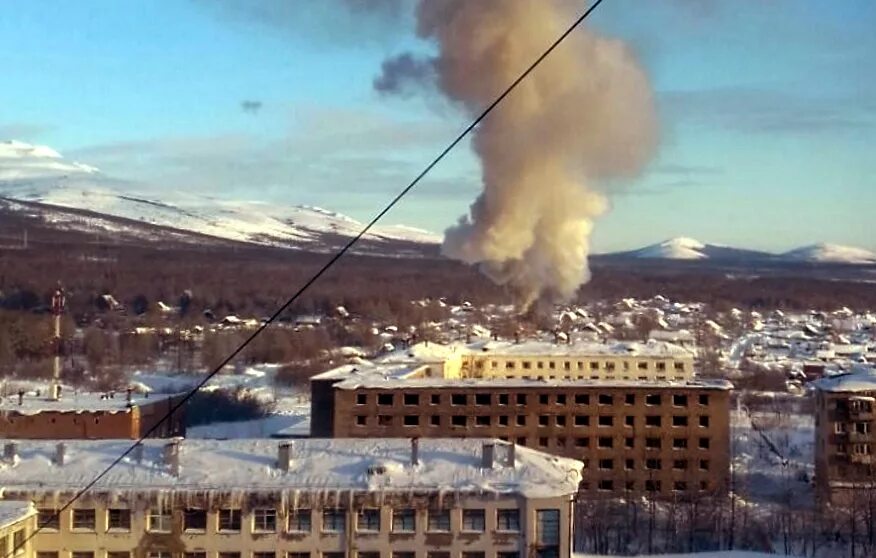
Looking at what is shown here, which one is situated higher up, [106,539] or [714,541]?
[106,539]

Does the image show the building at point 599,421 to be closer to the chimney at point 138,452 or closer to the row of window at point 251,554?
the chimney at point 138,452

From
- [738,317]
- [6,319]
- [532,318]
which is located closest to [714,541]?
[532,318]

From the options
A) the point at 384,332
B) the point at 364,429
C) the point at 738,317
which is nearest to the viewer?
the point at 364,429

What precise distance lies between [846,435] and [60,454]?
41.6 feet

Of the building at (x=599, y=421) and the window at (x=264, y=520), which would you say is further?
the building at (x=599, y=421)

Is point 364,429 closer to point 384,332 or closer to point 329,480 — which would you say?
point 329,480

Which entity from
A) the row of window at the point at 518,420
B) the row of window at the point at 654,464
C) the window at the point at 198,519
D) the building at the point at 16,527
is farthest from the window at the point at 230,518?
the row of window at the point at 654,464

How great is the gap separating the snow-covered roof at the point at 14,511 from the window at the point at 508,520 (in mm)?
3364

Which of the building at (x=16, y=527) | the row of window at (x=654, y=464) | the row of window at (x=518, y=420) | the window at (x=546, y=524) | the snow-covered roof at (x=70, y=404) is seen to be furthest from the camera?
the row of window at (x=654, y=464)

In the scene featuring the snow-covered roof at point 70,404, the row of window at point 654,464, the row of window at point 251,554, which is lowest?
the row of window at point 654,464

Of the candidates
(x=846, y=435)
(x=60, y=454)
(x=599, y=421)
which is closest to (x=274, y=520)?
(x=60, y=454)

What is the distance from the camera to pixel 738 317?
61.2 meters

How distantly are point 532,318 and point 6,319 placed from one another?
17.4 m

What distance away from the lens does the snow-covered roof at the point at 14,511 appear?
25.5 feet
